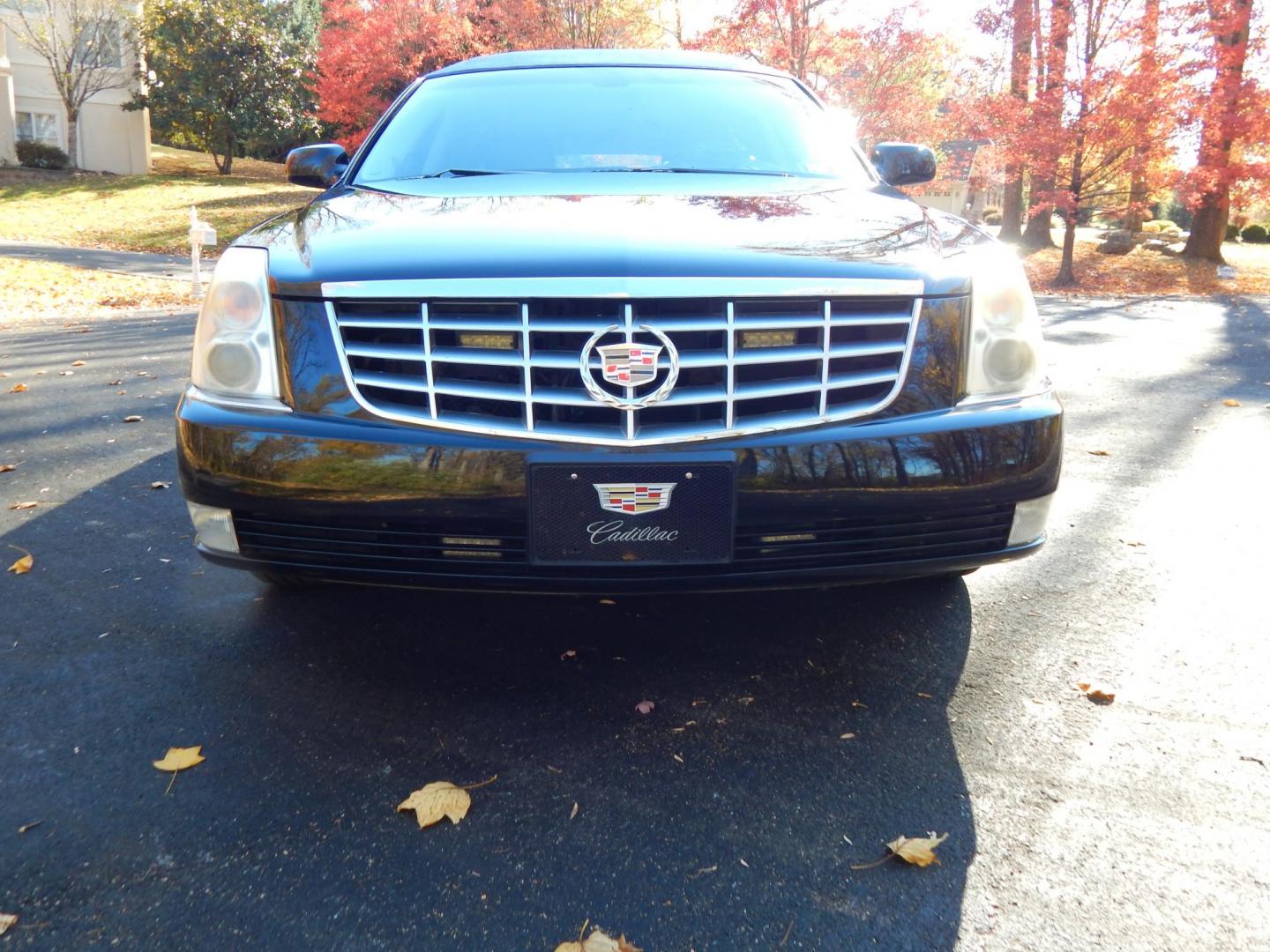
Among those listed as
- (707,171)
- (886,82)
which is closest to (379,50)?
(886,82)

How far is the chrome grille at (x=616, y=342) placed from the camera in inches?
82.4

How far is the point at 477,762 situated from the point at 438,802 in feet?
0.52

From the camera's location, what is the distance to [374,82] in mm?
26000

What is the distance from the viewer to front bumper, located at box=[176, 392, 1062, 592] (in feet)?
6.92

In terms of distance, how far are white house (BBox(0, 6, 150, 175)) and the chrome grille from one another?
29020 millimetres

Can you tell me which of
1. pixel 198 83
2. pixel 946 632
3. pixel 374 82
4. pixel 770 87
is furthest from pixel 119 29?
pixel 946 632

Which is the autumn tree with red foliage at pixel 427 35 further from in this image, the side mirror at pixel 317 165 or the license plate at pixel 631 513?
the license plate at pixel 631 513

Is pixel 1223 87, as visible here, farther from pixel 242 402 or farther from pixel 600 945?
pixel 600 945

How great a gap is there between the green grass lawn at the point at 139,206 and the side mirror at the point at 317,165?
1273 centimetres

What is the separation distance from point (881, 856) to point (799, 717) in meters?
0.52

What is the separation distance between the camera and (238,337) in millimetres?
2260

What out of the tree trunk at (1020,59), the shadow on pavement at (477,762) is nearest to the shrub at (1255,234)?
the tree trunk at (1020,59)

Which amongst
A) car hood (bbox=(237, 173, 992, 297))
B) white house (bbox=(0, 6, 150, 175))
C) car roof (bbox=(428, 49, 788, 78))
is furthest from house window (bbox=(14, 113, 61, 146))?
car hood (bbox=(237, 173, 992, 297))

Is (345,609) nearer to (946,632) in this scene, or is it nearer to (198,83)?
(946,632)
